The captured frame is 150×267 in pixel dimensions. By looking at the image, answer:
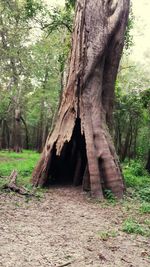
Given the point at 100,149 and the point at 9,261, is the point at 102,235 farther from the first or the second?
the point at 100,149

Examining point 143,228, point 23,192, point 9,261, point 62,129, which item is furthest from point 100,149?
point 9,261

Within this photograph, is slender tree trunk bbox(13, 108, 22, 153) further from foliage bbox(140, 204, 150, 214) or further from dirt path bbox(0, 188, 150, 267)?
foliage bbox(140, 204, 150, 214)

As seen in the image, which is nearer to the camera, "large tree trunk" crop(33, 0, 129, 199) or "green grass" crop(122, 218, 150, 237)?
"green grass" crop(122, 218, 150, 237)

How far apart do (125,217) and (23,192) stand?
2900mm

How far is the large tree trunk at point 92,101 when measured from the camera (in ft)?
31.3

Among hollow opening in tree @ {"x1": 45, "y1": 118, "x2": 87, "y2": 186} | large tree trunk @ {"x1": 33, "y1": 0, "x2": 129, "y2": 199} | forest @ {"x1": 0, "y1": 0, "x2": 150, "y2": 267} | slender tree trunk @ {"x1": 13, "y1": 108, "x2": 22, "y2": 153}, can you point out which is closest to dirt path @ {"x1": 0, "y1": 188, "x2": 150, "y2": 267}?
forest @ {"x1": 0, "y1": 0, "x2": 150, "y2": 267}

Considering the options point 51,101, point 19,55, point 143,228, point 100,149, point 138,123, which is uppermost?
point 19,55

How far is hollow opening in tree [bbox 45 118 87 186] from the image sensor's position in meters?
11.0

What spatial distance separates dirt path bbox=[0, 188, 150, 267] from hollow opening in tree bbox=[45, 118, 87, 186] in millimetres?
2558

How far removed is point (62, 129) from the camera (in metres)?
10.4

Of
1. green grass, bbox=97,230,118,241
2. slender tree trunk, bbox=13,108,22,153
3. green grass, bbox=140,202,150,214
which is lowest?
green grass, bbox=97,230,118,241

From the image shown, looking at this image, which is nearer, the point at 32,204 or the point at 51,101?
the point at 32,204

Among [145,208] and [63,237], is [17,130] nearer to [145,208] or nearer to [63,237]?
[145,208]

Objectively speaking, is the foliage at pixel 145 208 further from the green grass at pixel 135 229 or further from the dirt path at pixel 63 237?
the green grass at pixel 135 229
